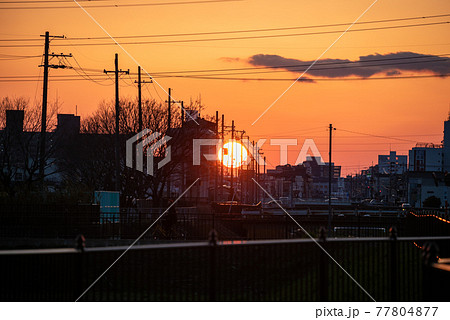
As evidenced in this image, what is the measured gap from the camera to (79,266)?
10.6 meters

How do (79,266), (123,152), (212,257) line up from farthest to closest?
(123,152)
(212,257)
(79,266)

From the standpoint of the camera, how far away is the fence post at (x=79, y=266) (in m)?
10.3

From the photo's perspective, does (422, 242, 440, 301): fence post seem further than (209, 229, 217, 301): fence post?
No

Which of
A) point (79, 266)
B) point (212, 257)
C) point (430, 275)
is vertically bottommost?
point (430, 275)

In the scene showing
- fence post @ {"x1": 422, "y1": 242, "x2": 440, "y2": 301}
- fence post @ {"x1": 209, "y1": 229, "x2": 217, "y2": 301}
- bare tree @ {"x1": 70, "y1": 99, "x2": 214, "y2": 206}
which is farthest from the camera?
bare tree @ {"x1": 70, "y1": 99, "x2": 214, "y2": 206}

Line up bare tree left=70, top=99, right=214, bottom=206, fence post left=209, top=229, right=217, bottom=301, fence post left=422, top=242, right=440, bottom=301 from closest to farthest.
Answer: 1. fence post left=422, top=242, right=440, bottom=301
2. fence post left=209, top=229, right=217, bottom=301
3. bare tree left=70, top=99, right=214, bottom=206

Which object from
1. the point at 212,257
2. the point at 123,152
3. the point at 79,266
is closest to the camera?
the point at 79,266

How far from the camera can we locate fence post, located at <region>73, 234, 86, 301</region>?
1035cm

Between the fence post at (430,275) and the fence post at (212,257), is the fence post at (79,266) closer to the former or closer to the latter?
the fence post at (212,257)

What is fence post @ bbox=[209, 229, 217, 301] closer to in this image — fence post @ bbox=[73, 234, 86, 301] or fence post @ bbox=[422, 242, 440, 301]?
fence post @ bbox=[73, 234, 86, 301]

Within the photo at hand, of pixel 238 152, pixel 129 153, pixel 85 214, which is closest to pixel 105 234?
pixel 85 214

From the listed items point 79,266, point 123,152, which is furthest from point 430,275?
point 123,152

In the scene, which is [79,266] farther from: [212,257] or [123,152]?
[123,152]

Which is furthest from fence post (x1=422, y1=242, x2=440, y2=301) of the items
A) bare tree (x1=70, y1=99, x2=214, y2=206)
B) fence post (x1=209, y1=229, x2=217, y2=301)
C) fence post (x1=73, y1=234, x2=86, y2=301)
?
bare tree (x1=70, y1=99, x2=214, y2=206)
